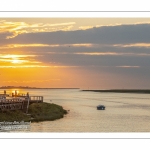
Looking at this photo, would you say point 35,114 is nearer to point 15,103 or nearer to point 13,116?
point 15,103

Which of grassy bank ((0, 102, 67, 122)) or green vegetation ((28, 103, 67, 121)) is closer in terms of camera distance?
grassy bank ((0, 102, 67, 122))

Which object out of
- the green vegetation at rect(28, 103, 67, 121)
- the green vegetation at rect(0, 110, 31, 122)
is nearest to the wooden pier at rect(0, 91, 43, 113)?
the green vegetation at rect(0, 110, 31, 122)

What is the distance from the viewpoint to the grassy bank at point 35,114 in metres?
32.4

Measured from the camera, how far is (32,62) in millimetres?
32969

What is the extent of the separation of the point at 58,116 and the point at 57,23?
12.7 metres

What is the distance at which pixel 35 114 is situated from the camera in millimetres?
36594

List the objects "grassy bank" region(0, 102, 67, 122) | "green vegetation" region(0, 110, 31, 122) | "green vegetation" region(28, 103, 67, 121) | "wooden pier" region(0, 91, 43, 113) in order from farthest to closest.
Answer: "green vegetation" region(28, 103, 67, 121) → "wooden pier" region(0, 91, 43, 113) → "grassy bank" region(0, 102, 67, 122) → "green vegetation" region(0, 110, 31, 122)

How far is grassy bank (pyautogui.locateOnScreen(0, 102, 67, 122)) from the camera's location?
106 ft

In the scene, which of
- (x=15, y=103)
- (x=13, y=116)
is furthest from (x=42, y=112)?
(x=13, y=116)

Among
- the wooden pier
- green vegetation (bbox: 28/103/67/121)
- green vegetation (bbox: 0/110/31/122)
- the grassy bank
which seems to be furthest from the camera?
→ green vegetation (bbox: 28/103/67/121)

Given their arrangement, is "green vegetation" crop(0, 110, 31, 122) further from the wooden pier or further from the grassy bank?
the wooden pier
